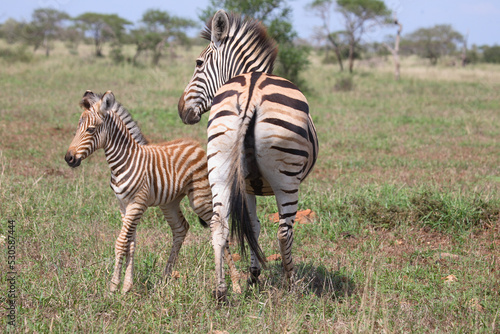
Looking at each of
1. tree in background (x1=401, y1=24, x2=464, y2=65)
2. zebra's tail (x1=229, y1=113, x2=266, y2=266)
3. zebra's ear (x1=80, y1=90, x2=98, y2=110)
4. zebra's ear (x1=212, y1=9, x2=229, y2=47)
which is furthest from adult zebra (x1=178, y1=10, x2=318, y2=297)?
tree in background (x1=401, y1=24, x2=464, y2=65)

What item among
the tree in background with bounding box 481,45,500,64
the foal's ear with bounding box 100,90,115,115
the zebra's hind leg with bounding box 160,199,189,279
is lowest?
the zebra's hind leg with bounding box 160,199,189,279

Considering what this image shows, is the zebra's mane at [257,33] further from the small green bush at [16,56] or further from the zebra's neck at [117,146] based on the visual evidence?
the small green bush at [16,56]

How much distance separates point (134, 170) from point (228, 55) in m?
1.31

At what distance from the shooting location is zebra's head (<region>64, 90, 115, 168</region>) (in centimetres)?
362

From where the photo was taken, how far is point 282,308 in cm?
323

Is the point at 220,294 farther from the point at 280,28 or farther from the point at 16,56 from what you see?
the point at 16,56

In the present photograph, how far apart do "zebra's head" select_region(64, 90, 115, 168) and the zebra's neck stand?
59 millimetres

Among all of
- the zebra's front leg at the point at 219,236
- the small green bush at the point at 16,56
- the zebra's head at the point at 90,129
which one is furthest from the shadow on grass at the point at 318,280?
the small green bush at the point at 16,56

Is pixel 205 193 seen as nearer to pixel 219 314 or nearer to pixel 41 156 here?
pixel 219 314

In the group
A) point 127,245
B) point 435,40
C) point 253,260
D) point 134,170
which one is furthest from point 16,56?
point 435,40

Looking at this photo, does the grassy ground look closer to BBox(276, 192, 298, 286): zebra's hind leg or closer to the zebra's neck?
Answer: BBox(276, 192, 298, 286): zebra's hind leg

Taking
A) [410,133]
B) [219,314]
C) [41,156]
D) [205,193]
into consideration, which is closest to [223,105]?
[205,193]

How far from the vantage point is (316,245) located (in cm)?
489

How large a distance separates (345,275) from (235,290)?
3.49ft
